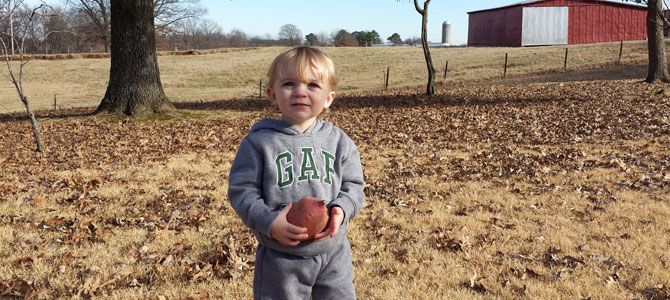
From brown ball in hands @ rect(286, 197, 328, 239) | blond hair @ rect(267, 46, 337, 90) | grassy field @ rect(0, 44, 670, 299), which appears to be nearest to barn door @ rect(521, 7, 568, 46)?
grassy field @ rect(0, 44, 670, 299)

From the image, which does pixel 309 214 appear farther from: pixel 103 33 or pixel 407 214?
pixel 103 33

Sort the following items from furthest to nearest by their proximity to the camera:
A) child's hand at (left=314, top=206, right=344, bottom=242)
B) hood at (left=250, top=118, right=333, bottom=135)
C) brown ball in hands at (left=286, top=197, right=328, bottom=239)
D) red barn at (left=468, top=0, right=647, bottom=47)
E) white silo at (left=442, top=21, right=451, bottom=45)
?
white silo at (left=442, top=21, right=451, bottom=45) < red barn at (left=468, top=0, right=647, bottom=47) < hood at (left=250, top=118, right=333, bottom=135) < child's hand at (left=314, top=206, right=344, bottom=242) < brown ball in hands at (left=286, top=197, right=328, bottom=239)

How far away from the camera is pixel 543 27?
5106cm

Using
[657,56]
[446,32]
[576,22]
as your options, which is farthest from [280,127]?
[446,32]

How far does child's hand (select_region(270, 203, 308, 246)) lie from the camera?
94.9 inches

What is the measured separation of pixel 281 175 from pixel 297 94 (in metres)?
0.39

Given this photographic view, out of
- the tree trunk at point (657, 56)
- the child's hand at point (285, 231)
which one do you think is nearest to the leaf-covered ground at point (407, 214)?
the child's hand at point (285, 231)

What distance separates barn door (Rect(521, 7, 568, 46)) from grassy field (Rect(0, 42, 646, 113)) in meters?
6.33

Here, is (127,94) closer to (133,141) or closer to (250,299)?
(133,141)

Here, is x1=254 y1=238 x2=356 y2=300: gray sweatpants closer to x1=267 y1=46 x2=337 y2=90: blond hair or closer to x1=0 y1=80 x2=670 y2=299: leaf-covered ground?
x1=267 y1=46 x2=337 y2=90: blond hair

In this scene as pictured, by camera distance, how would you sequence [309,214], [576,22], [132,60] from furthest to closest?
1. [576,22]
2. [132,60]
3. [309,214]

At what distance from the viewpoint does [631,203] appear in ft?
21.7

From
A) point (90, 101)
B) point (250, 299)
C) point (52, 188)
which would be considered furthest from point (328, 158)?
point (90, 101)

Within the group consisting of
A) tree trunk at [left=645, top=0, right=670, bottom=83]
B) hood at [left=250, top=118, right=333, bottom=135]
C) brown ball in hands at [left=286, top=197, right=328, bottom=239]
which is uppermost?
tree trunk at [left=645, top=0, right=670, bottom=83]
